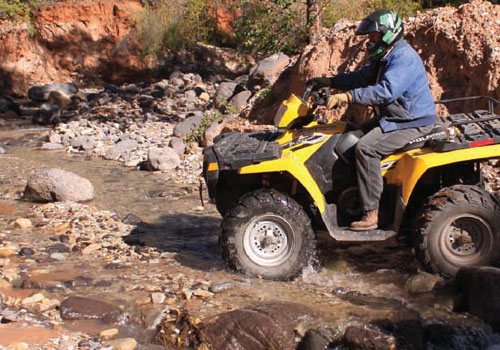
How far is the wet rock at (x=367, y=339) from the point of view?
4.55 meters

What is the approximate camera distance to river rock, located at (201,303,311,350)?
4711mm

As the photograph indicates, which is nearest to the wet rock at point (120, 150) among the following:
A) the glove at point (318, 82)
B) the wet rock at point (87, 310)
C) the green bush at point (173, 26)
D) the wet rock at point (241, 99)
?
the wet rock at point (241, 99)

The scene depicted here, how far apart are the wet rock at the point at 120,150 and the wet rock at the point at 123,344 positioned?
8319 mm

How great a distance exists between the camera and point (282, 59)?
588 inches

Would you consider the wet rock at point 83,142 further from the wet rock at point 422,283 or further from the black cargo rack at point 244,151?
the wet rock at point 422,283

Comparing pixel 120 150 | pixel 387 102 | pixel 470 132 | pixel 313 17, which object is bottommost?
pixel 120 150

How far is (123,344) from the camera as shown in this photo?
4.69 metres

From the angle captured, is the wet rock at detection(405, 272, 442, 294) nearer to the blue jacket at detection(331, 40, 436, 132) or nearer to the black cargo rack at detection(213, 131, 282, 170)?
the blue jacket at detection(331, 40, 436, 132)

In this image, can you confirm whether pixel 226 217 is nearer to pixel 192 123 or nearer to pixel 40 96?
pixel 192 123

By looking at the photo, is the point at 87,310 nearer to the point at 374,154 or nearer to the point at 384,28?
the point at 374,154

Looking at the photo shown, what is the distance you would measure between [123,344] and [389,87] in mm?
Result: 2932

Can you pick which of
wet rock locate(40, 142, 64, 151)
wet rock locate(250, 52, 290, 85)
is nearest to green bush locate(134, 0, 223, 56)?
wet rock locate(250, 52, 290, 85)

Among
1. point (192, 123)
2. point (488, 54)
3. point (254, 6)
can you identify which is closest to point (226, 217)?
point (488, 54)

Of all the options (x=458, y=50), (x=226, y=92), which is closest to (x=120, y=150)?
(x=226, y=92)
